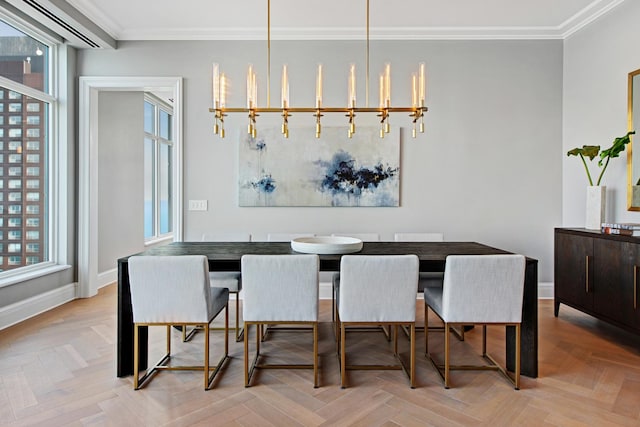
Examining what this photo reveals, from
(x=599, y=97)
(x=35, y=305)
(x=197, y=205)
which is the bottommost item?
(x=35, y=305)

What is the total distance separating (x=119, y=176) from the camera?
493 cm

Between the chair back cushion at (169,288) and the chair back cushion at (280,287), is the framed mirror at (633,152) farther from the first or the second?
the chair back cushion at (169,288)

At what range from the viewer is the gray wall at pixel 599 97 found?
3.26 meters

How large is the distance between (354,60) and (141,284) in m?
3.16

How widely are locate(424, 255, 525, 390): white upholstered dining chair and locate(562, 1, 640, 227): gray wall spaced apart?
6.29 ft

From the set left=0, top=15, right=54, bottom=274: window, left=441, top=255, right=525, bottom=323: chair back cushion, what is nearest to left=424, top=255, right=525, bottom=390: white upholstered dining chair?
left=441, top=255, right=525, bottom=323: chair back cushion

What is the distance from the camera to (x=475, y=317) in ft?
7.16

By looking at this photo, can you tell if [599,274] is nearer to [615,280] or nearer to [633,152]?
[615,280]

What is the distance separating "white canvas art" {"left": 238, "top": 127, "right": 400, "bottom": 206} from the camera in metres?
4.03

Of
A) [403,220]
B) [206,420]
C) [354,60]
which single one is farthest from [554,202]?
[206,420]

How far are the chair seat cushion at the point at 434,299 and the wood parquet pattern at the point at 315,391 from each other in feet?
1.34

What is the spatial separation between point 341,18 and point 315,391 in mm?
3388

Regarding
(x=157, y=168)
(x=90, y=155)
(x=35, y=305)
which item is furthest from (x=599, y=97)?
(x=157, y=168)

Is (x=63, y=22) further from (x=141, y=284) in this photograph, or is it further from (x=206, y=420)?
(x=206, y=420)
